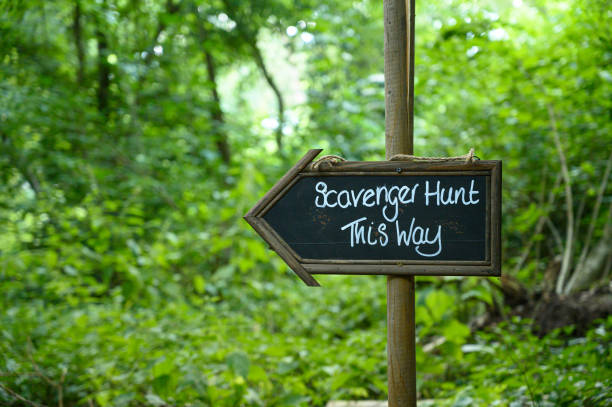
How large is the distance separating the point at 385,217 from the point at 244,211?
266 cm

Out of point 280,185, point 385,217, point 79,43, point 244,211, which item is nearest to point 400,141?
point 385,217

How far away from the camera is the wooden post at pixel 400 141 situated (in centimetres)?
142

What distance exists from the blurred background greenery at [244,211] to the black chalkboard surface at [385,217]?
2.62 feet

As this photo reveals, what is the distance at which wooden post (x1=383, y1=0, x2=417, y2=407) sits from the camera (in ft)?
4.64

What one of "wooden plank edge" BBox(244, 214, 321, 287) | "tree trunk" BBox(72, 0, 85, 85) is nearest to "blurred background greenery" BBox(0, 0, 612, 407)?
"tree trunk" BBox(72, 0, 85, 85)

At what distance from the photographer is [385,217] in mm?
1387

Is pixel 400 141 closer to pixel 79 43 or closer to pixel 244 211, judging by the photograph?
pixel 244 211

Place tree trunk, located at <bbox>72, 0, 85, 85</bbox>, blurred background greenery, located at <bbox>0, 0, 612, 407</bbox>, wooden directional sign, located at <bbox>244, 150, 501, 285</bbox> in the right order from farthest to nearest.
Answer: tree trunk, located at <bbox>72, 0, 85, 85</bbox>
blurred background greenery, located at <bbox>0, 0, 612, 407</bbox>
wooden directional sign, located at <bbox>244, 150, 501, 285</bbox>

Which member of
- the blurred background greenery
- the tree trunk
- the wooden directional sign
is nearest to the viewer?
the wooden directional sign

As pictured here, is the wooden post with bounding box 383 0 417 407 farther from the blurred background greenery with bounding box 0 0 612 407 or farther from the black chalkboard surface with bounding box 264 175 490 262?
the blurred background greenery with bounding box 0 0 612 407

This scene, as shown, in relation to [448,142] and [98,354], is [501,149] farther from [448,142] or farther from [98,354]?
[98,354]

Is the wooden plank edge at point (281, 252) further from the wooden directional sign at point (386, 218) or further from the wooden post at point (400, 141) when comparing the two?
the wooden post at point (400, 141)

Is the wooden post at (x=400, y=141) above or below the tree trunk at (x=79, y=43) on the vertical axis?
below

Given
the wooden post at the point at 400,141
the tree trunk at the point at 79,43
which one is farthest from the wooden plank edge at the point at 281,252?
the tree trunk at the point at 79,43
